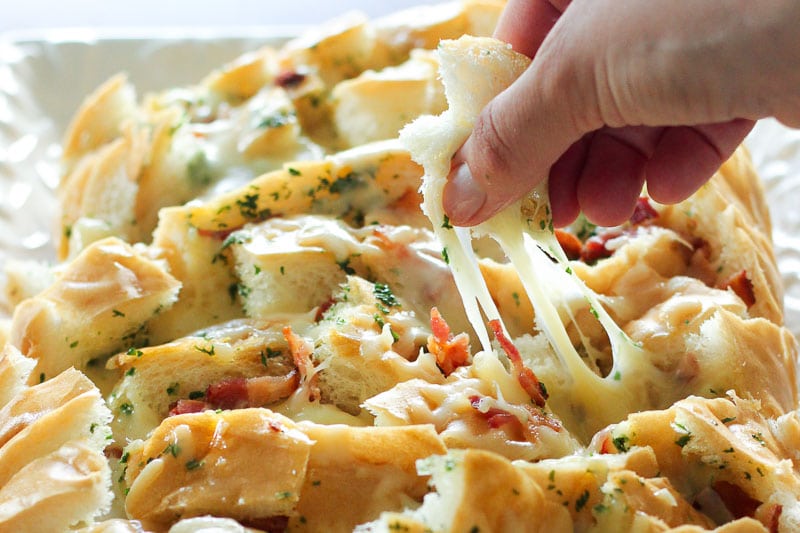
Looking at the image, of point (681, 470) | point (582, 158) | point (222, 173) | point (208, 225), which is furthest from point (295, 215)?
point (681, 470)

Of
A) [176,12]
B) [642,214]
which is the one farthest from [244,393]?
[176,12]

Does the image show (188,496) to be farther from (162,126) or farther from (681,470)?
(162,126)

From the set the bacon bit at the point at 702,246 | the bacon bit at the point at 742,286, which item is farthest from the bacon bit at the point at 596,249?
the bacon bit at the point at 742,286

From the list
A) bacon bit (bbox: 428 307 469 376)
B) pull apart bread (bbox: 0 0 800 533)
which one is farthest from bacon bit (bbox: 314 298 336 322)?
bacon bit (bbox: 428 307 469 376)

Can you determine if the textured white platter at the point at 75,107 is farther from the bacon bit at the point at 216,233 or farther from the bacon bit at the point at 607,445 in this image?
the bacon bit at the point at 607,445

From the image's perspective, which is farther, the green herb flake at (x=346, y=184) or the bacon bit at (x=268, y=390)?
the green herb flake at (x=346, y=184)

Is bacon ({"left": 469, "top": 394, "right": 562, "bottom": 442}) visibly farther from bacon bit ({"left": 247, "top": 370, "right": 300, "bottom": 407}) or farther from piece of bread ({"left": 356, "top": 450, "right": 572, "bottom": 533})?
bacon bit ({"left": 247, "top": 370, "right": 300, "bottom": 407})

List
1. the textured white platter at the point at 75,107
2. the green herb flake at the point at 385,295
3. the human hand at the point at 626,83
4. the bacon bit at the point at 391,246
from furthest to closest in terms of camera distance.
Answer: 1. the textured white platter at the point at 75,107
2. the bacon bit at the point at 391,246
3. the green herb flake at the point at 385,295
4. the human hand at the point at 626,83
